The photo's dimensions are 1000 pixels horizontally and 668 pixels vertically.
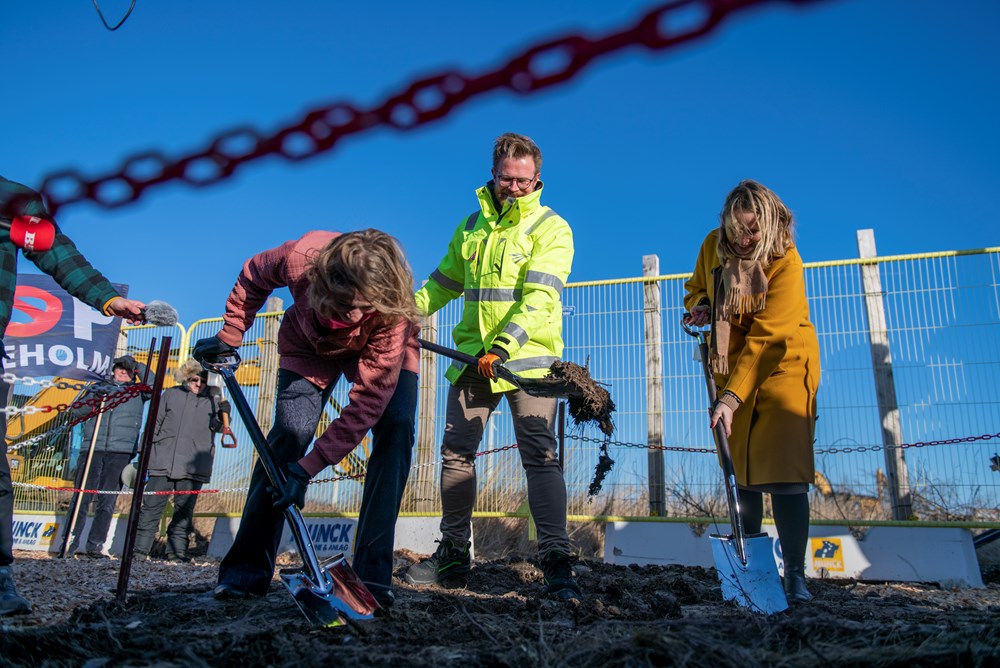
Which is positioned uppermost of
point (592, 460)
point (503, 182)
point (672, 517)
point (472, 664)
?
point (503, 182)

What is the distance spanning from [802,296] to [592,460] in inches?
124

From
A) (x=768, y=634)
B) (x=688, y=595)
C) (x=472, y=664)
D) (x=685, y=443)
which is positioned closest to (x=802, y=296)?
(x=688, y=595)

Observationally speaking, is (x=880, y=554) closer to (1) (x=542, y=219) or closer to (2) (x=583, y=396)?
(2) (x=583, y=396)

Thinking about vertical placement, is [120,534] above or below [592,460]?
below

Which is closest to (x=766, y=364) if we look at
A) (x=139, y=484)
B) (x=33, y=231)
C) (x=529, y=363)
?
(x=529, y=363)

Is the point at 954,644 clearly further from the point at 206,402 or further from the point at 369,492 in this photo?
the point at 206,402

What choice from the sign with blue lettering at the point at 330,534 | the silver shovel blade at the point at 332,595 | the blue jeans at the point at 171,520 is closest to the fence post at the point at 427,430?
the sign with blue lettering at the point at 330,534

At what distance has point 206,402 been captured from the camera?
24.6ft

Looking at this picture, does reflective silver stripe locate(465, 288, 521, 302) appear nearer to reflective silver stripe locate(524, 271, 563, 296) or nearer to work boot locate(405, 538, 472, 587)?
reflective silver stripe locate(524, 271, 563, 296)

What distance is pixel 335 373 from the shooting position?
3.30 meters

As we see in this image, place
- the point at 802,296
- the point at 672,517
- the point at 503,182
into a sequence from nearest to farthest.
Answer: the point at 802,296 < the point at 503,182 < the point at 672,517

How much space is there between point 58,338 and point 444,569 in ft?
24.8

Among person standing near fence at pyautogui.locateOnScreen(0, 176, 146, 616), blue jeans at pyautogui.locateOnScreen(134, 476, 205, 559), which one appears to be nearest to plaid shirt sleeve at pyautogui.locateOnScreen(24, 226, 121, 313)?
person standing near fence at pyautogui.locateOnScreen(0, 176, 146, 616)

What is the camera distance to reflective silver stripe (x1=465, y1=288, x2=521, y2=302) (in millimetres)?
3951
